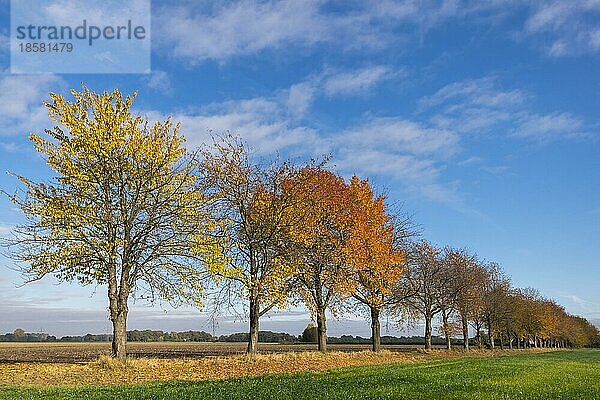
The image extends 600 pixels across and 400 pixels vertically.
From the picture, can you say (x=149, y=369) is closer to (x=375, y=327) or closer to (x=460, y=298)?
(x=375, y=327)

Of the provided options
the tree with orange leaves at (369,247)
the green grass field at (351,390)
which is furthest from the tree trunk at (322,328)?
the green grass field at (351,390)

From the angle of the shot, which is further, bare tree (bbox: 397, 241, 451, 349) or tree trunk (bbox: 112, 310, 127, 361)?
bare tree (bbox: 397, 241, 451, 349)

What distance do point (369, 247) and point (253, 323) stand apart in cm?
1328

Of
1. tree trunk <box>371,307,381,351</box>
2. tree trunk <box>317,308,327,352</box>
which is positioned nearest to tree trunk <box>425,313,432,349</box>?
tree trunk <box>371,307,381,351</box>

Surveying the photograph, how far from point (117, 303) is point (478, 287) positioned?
64699mm

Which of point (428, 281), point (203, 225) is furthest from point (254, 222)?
point (428, 281)

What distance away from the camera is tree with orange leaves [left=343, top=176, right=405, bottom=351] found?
46688mm

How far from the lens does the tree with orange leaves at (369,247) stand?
153ft

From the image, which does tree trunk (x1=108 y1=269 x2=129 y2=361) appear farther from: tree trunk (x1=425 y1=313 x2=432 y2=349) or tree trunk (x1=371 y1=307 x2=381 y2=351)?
tree trunk (x1=425 y1=313 x2=432 y2=349)

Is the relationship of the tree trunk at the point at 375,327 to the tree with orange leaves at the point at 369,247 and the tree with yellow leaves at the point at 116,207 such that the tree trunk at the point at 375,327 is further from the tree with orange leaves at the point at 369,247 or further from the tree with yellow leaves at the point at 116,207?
the tree with yellow leaves at the point at 116,207

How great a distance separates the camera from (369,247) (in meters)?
47.8

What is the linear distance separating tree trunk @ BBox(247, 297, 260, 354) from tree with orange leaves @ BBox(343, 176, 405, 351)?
31.9 feet

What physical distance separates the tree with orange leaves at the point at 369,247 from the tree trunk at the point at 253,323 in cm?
973

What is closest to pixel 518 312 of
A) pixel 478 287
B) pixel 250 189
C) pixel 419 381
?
pixel 478 287
